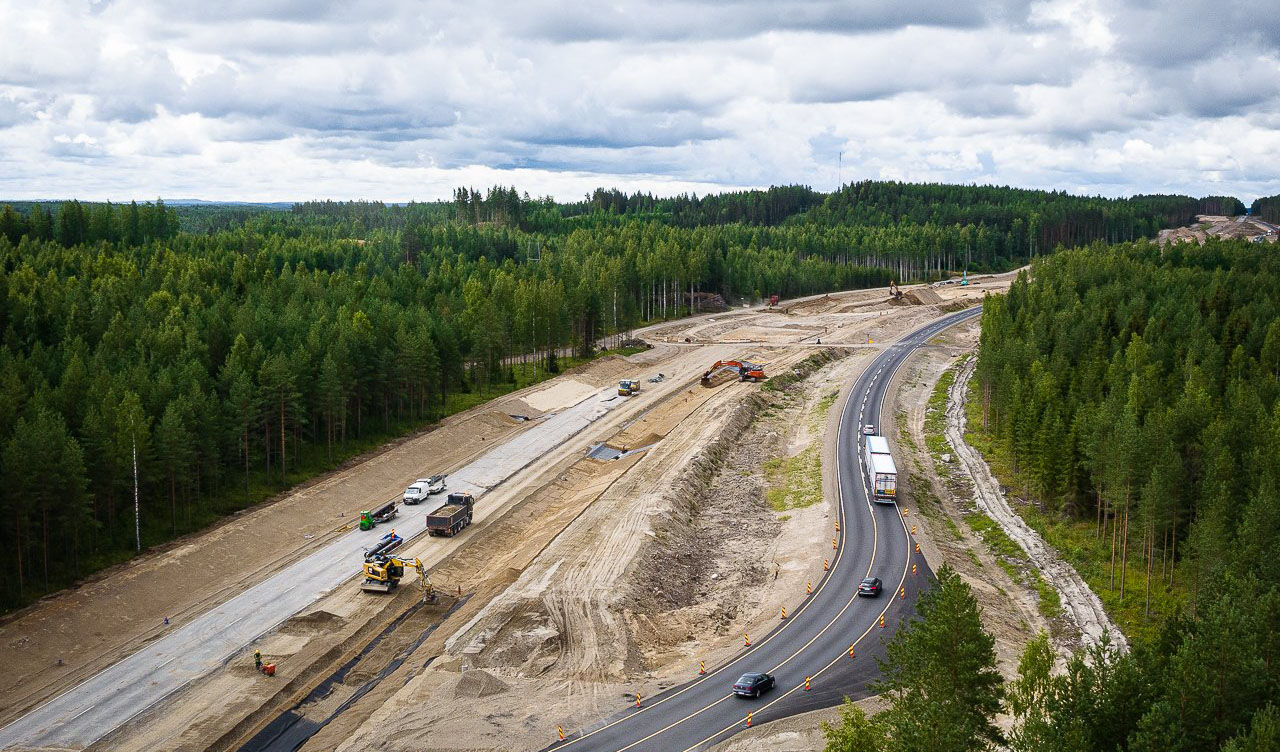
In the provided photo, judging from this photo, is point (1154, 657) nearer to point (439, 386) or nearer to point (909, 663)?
point (909, 663)

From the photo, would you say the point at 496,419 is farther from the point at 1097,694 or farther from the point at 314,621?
the point at 1097,694

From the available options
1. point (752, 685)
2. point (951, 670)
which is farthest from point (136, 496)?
point (951, 670)

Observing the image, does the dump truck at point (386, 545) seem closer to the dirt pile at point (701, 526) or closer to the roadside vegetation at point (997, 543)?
the dirt pile at point (701, 526)

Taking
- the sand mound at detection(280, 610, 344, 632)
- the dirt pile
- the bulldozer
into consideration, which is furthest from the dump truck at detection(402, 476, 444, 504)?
the sand mound at detection(280, 610, 344, 632)

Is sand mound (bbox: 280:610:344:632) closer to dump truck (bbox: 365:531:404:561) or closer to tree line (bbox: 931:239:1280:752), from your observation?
dump truck (bbox: 365:531:404:561)

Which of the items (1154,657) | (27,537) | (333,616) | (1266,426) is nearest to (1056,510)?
(1266,426)

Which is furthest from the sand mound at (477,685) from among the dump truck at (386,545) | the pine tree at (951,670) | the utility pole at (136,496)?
the utility pole at (136,496)
